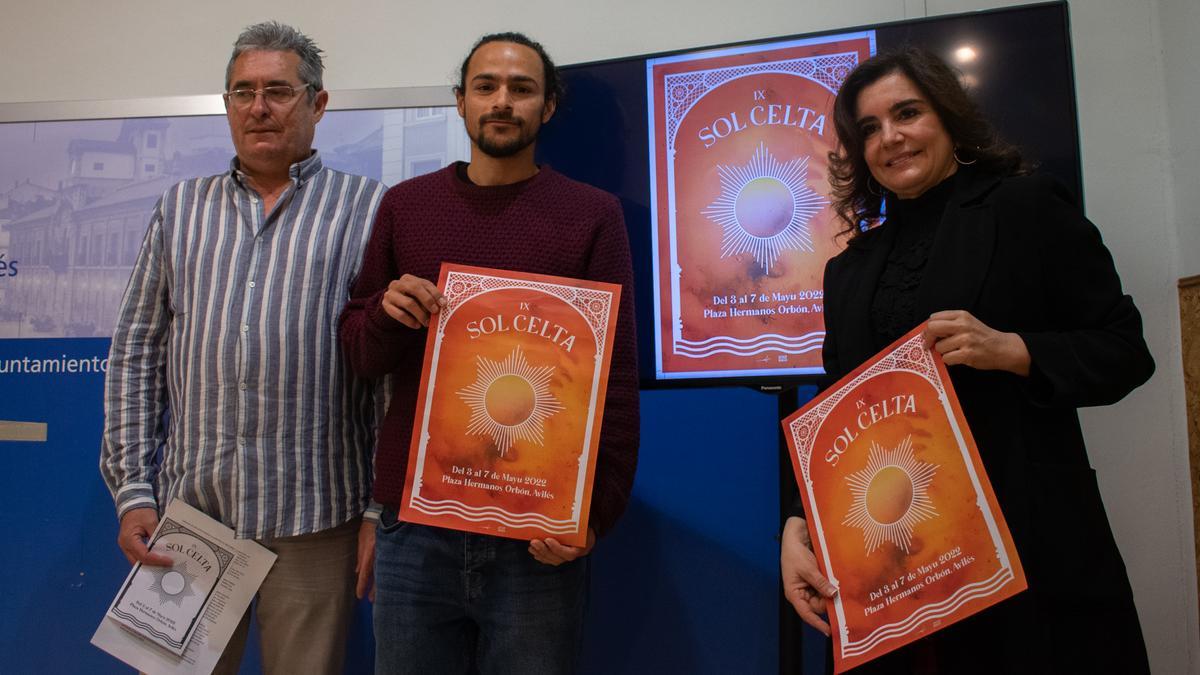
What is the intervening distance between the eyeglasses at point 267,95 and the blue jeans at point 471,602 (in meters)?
1.02

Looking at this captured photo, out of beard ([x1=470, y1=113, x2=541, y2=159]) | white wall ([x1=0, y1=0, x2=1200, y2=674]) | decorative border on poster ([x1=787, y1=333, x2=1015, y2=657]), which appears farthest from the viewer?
white wall ([x1=0, y1=0, x2=1200, y2=674])

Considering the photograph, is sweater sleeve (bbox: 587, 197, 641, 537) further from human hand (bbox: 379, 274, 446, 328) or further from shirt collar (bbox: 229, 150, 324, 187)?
shirt collar (bbox: 229, 150, 324, 187)

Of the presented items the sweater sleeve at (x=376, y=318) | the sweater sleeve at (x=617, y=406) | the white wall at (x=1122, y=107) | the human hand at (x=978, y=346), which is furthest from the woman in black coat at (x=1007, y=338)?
the white wall at (x=1122, y=107)

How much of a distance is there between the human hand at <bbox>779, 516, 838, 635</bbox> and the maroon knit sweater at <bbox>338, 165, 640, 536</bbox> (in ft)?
1.02

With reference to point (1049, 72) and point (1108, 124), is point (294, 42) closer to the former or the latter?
point (1049, 72)

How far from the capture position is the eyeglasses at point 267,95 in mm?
1678

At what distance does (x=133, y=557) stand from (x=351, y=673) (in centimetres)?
97

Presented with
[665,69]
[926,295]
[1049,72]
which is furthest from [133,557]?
[1049,72]

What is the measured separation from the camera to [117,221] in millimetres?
2508

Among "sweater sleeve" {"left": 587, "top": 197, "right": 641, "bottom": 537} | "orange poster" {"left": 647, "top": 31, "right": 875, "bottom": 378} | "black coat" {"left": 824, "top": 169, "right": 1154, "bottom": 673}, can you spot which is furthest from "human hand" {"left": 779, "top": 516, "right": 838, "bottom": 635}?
"orange poster" {"left": 647, "top": 31, "right": 875, "bottom": 378}

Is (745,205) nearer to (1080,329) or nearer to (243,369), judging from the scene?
(1080,329)

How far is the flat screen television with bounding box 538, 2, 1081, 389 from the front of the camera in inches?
72.1

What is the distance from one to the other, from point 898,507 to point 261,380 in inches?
49.2

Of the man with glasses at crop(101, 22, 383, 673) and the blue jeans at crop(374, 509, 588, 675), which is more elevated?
the man with glasses at crop(101, 22, 383, 673)
